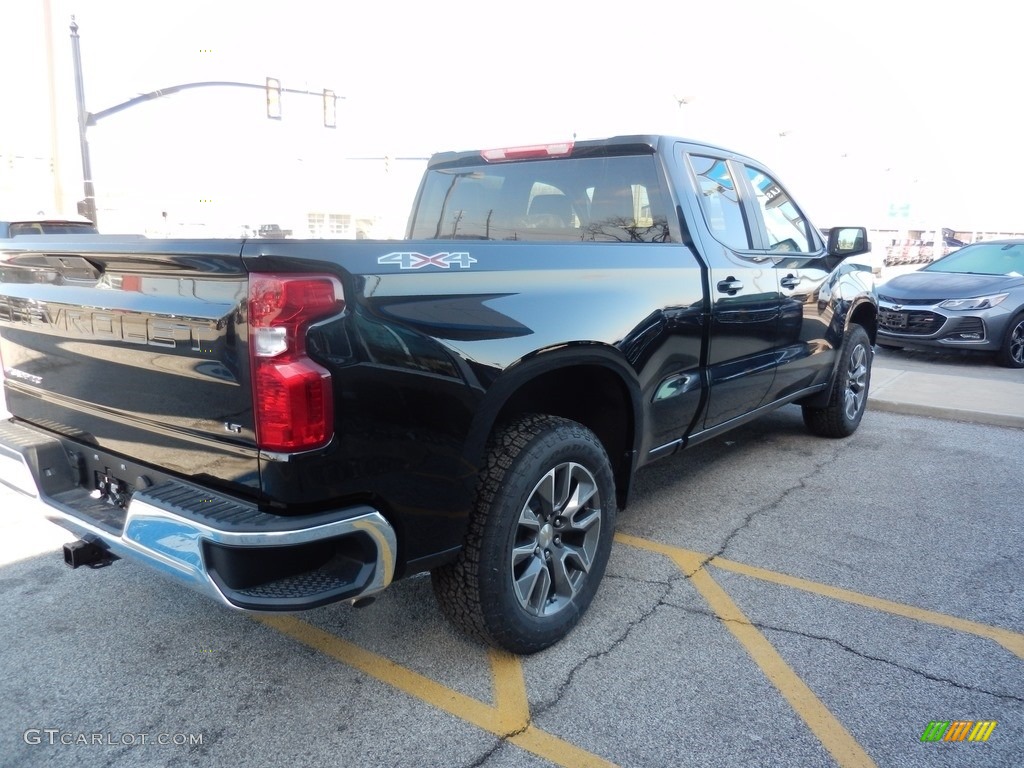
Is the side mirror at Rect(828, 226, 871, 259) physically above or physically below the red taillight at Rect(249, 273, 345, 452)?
above

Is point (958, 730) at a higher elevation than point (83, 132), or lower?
lower

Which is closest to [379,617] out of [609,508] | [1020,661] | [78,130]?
[609,508]

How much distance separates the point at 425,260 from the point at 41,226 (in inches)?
348

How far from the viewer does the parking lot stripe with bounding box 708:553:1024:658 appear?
3.04 meters

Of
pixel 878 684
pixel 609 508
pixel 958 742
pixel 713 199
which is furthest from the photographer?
pixel 713 199

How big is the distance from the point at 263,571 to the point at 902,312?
Result: 941 centimetres

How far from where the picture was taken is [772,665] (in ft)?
9.30

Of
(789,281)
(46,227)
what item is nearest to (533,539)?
(789,281)

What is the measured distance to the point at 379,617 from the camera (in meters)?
3.17

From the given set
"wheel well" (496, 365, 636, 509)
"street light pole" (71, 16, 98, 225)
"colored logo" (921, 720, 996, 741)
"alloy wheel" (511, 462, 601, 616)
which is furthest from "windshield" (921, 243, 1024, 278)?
"street light pole" (71, 16, 98, 225)

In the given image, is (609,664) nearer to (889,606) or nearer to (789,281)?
(889,606)

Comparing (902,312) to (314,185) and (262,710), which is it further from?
(314,185)

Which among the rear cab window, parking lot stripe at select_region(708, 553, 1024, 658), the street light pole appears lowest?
parking lot stripe at select_region(708, 553, 1024, 658)

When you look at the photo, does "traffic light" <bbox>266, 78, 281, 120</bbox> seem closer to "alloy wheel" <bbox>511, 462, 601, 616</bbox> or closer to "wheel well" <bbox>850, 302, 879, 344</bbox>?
"wheel well" <bbox>850, 302, 879, 344</bbox>
